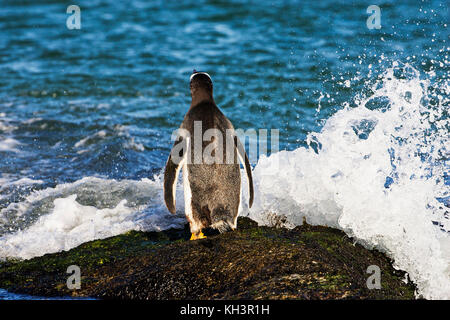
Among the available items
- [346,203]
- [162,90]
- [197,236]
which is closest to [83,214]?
[197,236]

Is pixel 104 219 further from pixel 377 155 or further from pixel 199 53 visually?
pixel 199 53

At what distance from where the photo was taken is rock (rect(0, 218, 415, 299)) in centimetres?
386

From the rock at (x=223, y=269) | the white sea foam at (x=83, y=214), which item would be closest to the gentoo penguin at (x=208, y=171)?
the rock at (x=223, y=269)

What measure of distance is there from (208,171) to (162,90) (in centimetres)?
674

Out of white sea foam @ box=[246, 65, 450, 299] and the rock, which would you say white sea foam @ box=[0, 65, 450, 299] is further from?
the rock

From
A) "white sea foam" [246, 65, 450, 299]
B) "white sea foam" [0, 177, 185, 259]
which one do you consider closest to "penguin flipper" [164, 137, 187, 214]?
"white sea foam" [0, 177, 185, 259]

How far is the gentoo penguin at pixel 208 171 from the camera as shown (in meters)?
4.76

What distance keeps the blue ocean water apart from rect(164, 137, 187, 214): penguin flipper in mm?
331

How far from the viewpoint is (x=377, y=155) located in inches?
217

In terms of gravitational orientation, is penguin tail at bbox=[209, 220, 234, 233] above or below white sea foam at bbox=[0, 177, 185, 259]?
above

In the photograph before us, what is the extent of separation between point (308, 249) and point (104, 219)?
2.35 metres

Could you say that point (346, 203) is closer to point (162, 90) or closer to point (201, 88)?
point (201, 88)

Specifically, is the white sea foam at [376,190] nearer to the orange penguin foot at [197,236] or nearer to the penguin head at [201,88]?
the orange penguin foot at [197,236]
